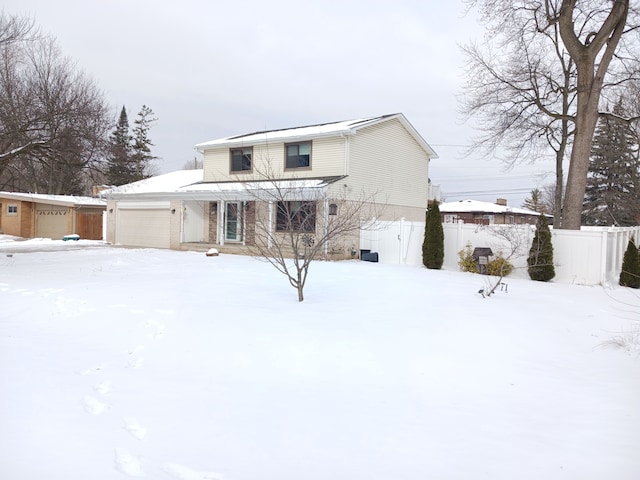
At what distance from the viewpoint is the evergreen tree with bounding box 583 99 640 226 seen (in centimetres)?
2648

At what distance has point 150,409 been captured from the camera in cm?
407

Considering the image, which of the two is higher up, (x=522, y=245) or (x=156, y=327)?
(x=522, y=245)

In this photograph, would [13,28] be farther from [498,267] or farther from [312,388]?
[498,267]

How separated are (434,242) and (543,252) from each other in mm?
3452

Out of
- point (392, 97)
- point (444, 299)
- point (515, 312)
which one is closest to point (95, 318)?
point (444, 299)

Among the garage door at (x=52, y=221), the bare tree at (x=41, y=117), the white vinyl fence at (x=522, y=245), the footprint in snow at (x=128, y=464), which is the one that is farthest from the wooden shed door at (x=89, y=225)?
the footprint in snow at (x=128, y=464)

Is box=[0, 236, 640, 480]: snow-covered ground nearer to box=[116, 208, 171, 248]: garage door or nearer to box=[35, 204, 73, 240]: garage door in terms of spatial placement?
box=[116, 208, 171, 248]: garage door

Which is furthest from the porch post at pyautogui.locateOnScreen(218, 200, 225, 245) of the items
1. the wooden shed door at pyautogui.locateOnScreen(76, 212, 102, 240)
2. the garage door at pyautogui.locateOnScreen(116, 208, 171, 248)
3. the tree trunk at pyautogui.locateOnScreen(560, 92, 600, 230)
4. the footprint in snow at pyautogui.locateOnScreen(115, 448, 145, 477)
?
the footprint in snow at pyautogui.locateOnScreen(115, 448, 145, 477)

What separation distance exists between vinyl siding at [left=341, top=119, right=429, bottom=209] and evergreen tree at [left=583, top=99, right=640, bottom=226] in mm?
11486

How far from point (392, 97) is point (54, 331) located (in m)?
23.2

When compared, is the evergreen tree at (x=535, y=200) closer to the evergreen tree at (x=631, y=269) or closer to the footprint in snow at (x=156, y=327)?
the evergreen tree at (x=631, y=269)

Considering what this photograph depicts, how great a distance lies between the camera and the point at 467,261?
50.2 feet

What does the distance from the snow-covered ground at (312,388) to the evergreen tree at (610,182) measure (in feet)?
73.0

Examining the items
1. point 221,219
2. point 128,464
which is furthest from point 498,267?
point 128,464
